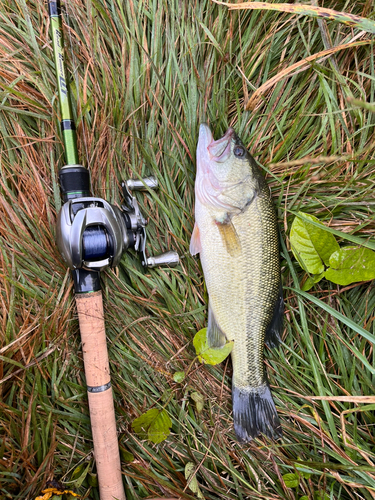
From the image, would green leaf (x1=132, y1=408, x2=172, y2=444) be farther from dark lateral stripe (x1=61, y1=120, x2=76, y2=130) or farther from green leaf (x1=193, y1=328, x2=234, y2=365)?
dark lateral stripe (x1=61, y1=120, x2=76, y2=130)

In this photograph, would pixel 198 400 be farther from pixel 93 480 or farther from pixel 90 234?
pixel 90 234

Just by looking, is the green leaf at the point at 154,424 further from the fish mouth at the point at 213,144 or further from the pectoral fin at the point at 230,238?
the fish mouth at the point at 213,144

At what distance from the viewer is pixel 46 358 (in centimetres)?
182

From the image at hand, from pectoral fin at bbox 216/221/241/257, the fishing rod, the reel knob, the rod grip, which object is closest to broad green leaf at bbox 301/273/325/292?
pectoral fin at bbox 216/221/241/257

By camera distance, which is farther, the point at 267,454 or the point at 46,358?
the point at 267,454

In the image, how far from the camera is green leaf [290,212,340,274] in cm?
181

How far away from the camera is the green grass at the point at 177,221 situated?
1.83 metres

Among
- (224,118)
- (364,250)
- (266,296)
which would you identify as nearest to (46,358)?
(266,296)

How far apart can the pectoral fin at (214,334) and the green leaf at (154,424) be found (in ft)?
1.61

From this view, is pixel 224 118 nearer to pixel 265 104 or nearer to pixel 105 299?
pixel 265 104

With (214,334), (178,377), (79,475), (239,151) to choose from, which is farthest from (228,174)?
(79,475)

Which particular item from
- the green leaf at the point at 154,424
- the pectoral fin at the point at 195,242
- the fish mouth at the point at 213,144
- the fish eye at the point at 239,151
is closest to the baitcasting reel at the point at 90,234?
the pectoral fin at the point at 195,242

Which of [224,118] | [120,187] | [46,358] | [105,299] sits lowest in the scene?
A: [46,358]

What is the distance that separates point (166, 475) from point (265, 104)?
2.33 metres
